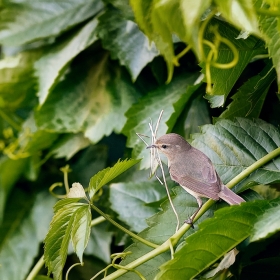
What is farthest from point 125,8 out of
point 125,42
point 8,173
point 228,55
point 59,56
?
point 8,173

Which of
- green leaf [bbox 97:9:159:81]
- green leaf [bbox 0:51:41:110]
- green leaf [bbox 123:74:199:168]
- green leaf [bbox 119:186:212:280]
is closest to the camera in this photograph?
green leaf [bbox 119:186:212:280]

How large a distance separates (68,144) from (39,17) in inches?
9.3

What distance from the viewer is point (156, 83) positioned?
2.71 ft

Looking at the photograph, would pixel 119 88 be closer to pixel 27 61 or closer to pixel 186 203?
pixel 27 61

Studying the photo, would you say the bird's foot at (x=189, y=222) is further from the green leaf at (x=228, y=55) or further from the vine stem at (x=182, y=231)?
the green leaf at (x=228, y=55)

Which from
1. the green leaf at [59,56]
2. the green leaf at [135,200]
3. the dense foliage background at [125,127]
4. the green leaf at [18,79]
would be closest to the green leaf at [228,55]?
the dense foliage background at [125,127]

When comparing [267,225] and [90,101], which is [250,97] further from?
[90,101]

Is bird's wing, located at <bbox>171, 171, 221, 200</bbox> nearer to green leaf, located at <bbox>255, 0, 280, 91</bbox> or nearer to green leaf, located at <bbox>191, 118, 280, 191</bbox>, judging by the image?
green leaf, located at <bbox>191, 118, 280, 191</bbox>

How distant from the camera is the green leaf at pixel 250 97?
0.52 m

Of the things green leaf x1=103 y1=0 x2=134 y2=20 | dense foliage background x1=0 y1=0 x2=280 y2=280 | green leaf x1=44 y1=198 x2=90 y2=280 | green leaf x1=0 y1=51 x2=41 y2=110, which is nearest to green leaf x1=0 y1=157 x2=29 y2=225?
dense foliage background x1=0 y1=0 x2=280 y2=280

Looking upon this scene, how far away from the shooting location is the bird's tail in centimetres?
46

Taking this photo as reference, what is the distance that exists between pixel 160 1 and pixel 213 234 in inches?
8.2

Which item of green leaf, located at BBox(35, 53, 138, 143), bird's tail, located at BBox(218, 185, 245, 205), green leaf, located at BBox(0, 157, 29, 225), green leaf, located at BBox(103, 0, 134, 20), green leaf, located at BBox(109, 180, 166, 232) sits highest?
green leaf, located at BBox(103, 0, 134, 20)

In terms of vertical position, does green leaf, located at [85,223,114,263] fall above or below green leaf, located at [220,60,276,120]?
below
